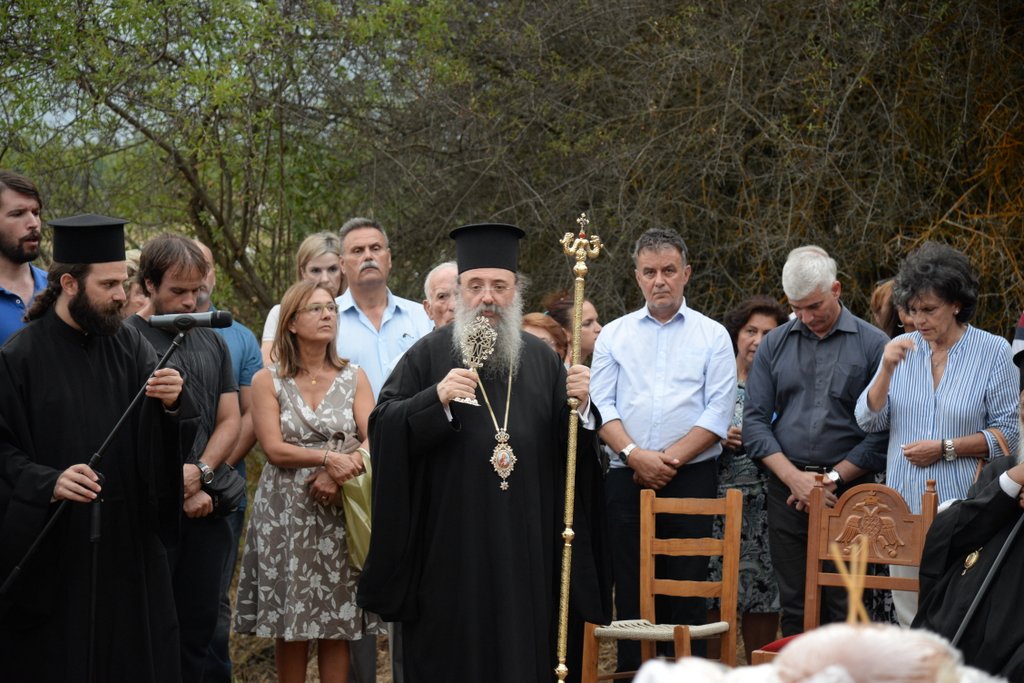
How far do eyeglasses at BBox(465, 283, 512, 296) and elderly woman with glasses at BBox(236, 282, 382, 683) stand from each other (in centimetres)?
95

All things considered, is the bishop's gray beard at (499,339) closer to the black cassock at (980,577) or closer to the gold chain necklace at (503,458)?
the gold chain necklace at (503,458)

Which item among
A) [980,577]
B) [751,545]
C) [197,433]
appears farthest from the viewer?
[751,545]

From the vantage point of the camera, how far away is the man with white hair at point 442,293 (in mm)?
6637

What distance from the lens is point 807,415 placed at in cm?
646

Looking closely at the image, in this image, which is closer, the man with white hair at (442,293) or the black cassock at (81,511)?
the black cassock at (81,511)

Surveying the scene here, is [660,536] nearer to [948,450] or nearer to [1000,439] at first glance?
[948,450]

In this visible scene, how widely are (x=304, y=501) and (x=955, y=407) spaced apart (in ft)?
10.4

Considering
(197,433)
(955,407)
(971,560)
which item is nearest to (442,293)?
(197,433)

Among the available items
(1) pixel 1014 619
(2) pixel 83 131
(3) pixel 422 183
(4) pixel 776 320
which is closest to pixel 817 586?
(1) pixel 1014 619

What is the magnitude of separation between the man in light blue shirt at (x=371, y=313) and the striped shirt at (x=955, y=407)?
2620 mm

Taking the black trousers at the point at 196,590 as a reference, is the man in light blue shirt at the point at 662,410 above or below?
above

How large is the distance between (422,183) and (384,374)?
8.79 feet

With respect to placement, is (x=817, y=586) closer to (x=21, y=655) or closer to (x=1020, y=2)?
(x=21, y=655)

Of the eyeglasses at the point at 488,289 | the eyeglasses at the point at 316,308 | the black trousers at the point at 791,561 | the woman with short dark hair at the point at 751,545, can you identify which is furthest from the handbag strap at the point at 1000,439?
the eyeglasses at the point at 316,308
